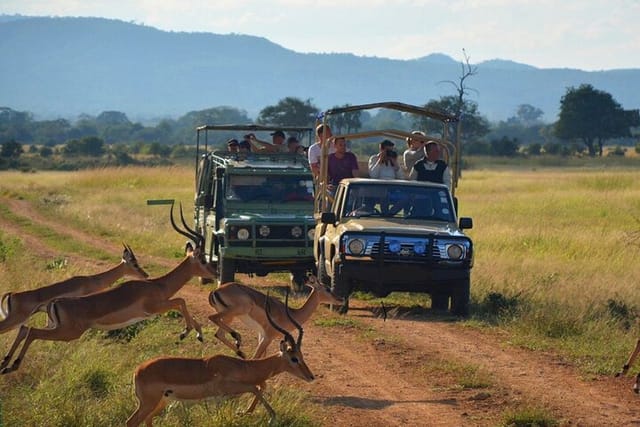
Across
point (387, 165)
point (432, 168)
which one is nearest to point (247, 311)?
point (432, 168)

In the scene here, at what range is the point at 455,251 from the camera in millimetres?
12305

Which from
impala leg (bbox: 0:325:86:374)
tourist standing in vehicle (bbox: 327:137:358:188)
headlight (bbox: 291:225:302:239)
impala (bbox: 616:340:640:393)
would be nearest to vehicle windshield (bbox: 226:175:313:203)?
tourist standing in vehicle (bbox: 327:137:358:188)

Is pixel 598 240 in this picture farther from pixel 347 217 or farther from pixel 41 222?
pixel 41 222

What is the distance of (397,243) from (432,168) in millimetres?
2328

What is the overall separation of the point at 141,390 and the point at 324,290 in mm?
3490

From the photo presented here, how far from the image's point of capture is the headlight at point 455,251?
1230 centimetres

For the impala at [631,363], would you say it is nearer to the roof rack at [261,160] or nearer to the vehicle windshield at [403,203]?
the vehicle windshield at [403,203]

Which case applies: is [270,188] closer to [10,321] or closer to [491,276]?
[491,276]

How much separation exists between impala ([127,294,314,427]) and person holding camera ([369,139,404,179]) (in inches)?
288

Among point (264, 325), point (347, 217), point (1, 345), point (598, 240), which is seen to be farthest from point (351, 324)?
point (598, 240)

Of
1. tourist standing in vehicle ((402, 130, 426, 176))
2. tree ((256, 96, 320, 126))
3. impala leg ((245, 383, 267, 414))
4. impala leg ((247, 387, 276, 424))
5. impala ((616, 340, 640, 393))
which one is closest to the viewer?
impala leg ((247, 387, 276, 424))

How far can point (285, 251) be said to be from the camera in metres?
14.2

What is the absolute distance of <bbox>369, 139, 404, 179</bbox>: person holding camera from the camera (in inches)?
579

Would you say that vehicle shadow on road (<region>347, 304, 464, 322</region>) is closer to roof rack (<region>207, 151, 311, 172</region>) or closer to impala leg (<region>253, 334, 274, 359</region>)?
roof rack (<region>207, 151, 311, 172</region>)
